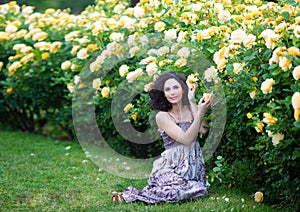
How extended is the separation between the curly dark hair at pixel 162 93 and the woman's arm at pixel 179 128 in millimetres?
121

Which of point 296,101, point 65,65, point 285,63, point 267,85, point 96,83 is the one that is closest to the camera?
point 296,101

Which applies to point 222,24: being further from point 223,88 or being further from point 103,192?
point 103,192

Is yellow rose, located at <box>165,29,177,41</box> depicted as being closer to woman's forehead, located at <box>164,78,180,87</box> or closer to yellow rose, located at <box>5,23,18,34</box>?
woman's forehead, located at <box>164,78,180,87</box>

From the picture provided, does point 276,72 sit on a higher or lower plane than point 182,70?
lower

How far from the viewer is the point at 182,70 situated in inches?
166

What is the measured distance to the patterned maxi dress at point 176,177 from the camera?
3.84 meters

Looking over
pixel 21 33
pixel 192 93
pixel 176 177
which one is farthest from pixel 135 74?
pixel 21 33

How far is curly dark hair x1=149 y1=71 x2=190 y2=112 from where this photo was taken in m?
4.11

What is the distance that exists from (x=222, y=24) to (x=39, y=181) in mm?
1909

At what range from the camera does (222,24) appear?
4191 mm

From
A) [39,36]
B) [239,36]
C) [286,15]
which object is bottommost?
[239,36]

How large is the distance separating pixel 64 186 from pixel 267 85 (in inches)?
77.8

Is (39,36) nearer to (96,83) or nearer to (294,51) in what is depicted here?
(96,83)

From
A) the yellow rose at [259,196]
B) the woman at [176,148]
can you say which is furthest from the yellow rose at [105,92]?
the yellow rose at [259,196]
